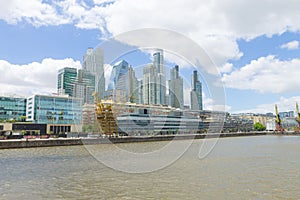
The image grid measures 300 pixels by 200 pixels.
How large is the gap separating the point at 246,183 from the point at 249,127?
4373 inches

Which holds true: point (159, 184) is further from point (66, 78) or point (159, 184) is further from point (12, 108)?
point (66, 78)

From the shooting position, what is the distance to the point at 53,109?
187 ft

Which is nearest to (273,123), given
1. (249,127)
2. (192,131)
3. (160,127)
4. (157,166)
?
(249,127)

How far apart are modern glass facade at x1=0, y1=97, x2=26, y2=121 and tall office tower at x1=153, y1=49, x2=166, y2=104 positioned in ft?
149

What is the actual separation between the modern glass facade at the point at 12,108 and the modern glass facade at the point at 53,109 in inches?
72.2

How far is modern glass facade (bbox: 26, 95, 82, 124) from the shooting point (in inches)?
2189

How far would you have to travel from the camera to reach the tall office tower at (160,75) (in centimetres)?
1116

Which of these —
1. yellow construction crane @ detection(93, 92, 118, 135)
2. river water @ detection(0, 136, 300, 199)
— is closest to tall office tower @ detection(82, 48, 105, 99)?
river water @ detection(0, 136, 300, 199)

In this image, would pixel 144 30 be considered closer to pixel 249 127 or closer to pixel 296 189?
pixel 296 189

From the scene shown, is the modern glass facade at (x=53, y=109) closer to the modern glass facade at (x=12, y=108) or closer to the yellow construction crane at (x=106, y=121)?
the modern glass facade at (x=12, y=108)

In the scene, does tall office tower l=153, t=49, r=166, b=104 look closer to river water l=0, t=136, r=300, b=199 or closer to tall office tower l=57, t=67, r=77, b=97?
river water l=0, t=136, r=300, b=199

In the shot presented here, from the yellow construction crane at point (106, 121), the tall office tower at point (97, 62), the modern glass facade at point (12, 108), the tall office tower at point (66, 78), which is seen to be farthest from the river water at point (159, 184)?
the tall office tower at point (66, 78)

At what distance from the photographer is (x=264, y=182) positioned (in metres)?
8.86

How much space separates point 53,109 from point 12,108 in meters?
8.88
